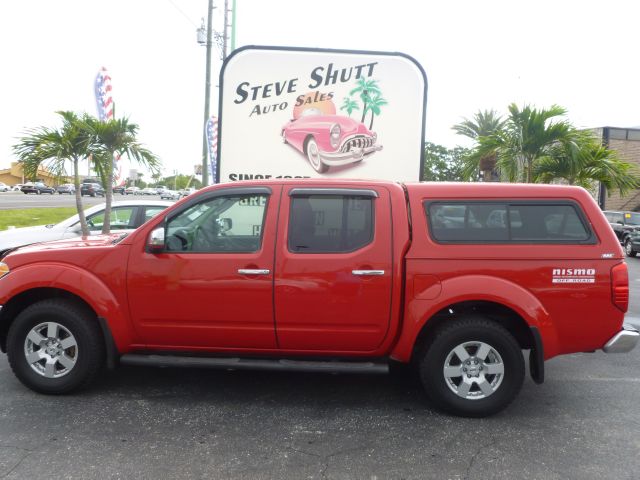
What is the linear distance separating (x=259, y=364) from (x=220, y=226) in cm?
111

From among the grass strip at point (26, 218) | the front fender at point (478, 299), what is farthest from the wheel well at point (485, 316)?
the grass strip at point (26, 218)

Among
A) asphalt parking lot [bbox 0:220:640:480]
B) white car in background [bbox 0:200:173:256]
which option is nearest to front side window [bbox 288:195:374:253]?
asphalt parking lot [bbox 0:220:640:480]

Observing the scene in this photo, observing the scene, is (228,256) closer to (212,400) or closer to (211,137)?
(212,400)

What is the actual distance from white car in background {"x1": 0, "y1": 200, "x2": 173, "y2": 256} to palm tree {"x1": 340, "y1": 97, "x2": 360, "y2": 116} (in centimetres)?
331

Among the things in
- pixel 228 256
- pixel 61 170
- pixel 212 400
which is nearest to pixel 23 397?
pixel 212 400

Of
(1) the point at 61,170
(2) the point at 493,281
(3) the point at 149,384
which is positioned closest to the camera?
(2) the point at 493,281

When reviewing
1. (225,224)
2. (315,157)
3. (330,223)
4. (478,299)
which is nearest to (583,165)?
(315,157)

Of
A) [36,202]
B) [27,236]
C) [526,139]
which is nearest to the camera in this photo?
[27,236]

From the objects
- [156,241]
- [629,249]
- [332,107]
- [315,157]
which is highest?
[332,107]

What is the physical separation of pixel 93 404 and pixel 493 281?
3159mm

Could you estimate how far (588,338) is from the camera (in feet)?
14.1

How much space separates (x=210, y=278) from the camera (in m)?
4.39

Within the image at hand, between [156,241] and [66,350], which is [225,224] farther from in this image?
[66,350]

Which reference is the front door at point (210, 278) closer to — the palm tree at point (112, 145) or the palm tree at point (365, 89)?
the palm tree at point (365, 89)
